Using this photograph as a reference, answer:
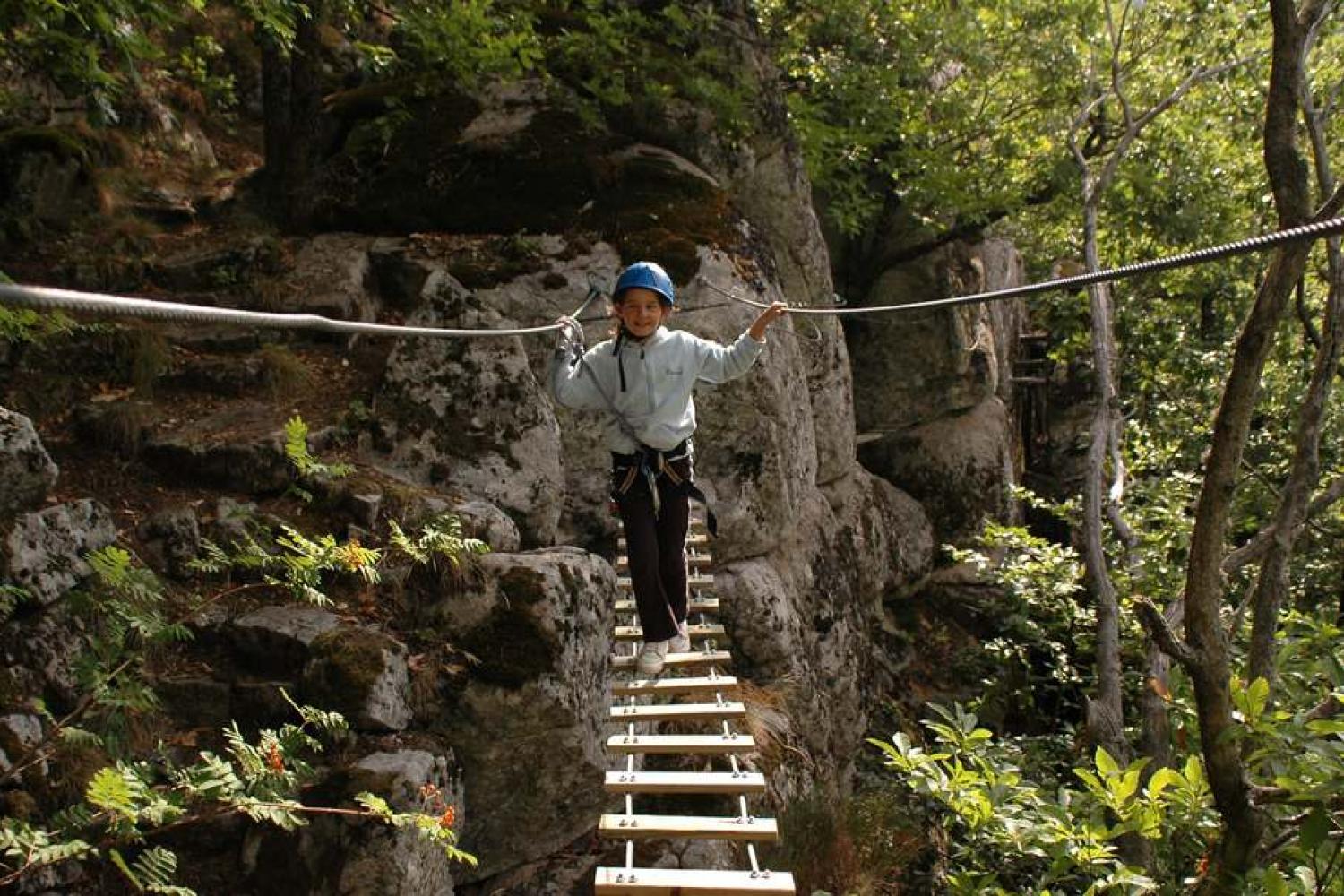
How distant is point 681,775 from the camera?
4250mm

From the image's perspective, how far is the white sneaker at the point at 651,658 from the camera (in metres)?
5.19

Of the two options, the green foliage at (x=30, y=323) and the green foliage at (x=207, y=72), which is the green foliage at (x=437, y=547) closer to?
the green foliage at (x=30, y=323)

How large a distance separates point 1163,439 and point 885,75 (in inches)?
260

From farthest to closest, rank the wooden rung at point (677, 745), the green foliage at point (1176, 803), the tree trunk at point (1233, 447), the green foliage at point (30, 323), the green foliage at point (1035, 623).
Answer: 1. the green foliage at point (1035, 623)
2. the green foliage at point (30, 323)
3. the wooden rung at point (677, 745)
4. the tree trunk at point (1233, 447)
5. the green foliage at point (1176, 803)

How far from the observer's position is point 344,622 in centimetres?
473

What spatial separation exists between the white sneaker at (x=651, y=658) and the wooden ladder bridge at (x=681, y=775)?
56 mm

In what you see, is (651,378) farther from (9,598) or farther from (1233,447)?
(9,598)

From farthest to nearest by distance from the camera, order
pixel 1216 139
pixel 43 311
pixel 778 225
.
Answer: pixel 1216 139
pixel 778 225
pixel 43 311

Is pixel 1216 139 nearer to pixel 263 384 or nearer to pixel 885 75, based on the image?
pixel 885 75

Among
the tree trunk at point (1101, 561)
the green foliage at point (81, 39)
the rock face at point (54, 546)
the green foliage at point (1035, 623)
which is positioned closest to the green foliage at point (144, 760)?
the rock face at point (54, 546)

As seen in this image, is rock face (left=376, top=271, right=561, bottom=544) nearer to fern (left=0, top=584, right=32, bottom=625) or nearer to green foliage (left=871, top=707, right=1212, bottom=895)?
fern (left=0, top=584, right=32, bottom=625)

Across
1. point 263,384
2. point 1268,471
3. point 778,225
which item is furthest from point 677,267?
point 1268,471

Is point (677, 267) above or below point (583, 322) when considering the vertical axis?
above

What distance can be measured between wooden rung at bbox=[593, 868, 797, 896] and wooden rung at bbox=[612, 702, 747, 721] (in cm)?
110
